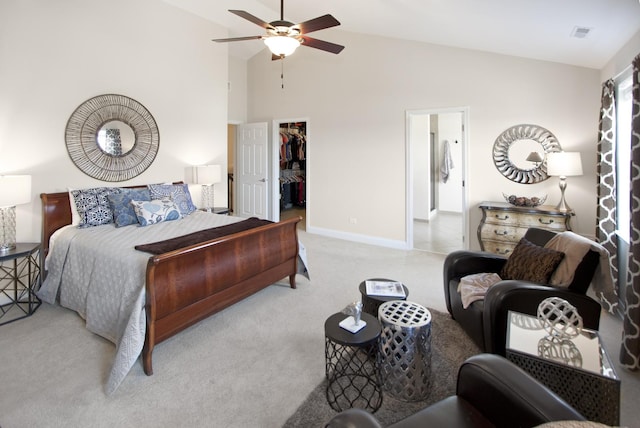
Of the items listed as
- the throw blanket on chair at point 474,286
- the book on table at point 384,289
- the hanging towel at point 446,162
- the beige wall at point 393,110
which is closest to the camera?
the throw blanket on chair at point 474,286

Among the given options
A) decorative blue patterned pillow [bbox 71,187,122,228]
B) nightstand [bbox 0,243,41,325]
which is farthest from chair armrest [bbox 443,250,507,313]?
nightstand [bbox 0,243,41,325]

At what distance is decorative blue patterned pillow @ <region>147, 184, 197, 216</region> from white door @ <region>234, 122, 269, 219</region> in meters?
2.32

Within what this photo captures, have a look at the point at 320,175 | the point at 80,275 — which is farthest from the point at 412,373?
the point at 320,175

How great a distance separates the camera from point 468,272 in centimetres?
278

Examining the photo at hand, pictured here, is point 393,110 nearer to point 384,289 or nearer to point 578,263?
point 384,289

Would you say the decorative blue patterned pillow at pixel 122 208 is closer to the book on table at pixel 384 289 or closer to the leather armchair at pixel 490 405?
the book on table at pixel 384 289

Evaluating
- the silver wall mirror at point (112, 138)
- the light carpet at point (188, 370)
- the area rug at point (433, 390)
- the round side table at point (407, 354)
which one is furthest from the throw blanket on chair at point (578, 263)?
the silver wall mirror at point (112, 138)

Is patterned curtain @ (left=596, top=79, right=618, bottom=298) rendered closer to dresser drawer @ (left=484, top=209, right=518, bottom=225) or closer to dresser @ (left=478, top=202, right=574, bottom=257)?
dresser @ (left=478, top=202, right=574, bottom=257)

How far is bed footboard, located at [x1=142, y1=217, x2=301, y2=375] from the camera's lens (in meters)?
2.27

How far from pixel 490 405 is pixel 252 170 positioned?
6.15m

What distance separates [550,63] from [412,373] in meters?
4.11

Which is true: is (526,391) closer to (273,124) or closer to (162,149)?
(162,149)

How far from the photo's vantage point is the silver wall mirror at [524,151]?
416 centimetres

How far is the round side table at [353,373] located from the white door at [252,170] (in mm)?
4791
